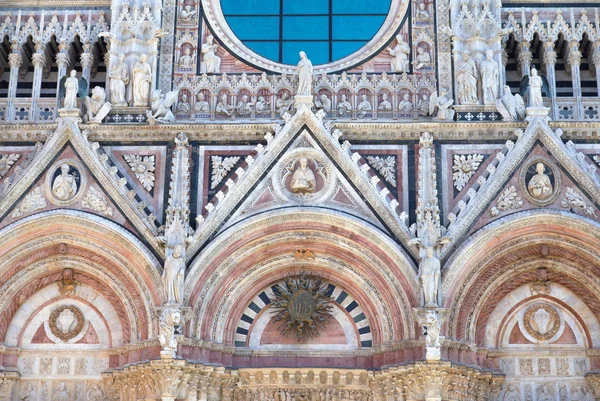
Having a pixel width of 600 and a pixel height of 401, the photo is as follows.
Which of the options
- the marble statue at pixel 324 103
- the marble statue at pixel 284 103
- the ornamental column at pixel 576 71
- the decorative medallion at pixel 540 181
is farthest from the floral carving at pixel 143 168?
the ornamental column at pixel 576 71

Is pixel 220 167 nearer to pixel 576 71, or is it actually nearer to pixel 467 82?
pixel 467 82

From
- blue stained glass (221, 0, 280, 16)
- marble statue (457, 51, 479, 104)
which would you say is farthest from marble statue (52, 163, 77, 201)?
marble statue (457, 51, 479, 104)

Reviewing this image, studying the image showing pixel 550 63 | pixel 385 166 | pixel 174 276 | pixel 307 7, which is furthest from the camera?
pixel 307 7

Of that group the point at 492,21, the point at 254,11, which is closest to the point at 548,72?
the point at 492,21

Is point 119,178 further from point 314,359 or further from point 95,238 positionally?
point 314,359

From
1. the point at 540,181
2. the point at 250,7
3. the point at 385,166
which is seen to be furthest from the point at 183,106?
the point at 540,181

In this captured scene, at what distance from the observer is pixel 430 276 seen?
21.4m

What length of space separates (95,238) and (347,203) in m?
4.91

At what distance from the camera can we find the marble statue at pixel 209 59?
945 inches

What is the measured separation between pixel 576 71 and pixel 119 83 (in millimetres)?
9308

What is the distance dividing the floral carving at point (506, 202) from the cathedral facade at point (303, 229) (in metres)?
0.04

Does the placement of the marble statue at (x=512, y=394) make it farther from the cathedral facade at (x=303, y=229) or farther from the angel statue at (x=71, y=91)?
the angel statue at (x=71, y=91)

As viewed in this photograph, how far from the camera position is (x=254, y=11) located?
24.9 metres

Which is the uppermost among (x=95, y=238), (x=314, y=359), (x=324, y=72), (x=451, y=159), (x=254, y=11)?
(x=254, y=11)
